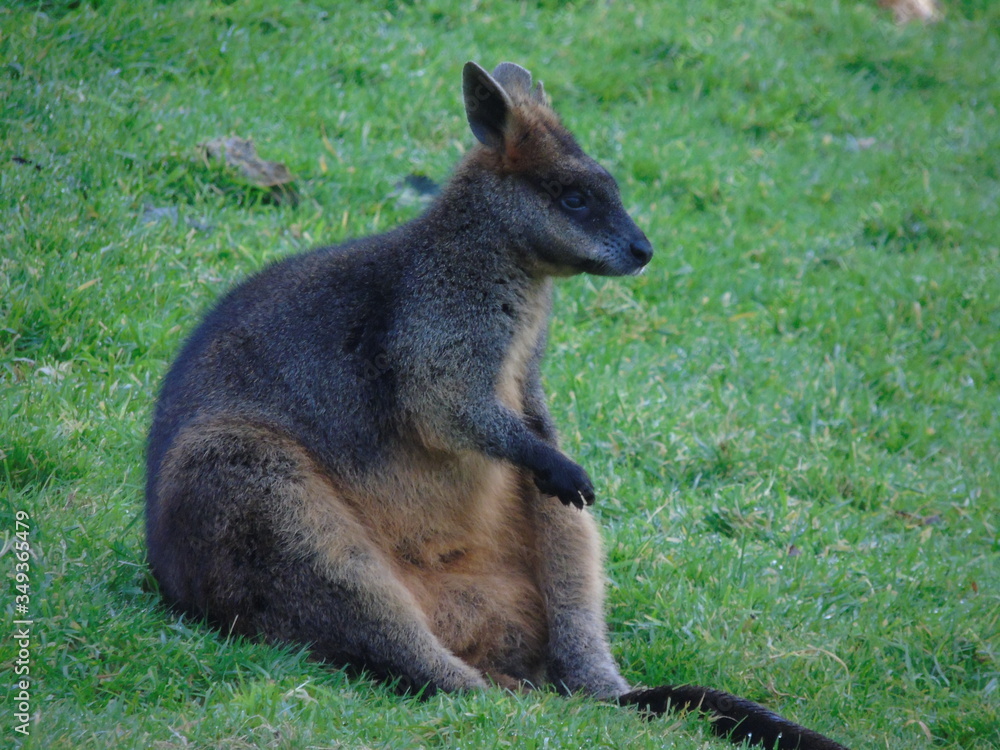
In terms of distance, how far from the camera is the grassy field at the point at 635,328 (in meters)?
4.10

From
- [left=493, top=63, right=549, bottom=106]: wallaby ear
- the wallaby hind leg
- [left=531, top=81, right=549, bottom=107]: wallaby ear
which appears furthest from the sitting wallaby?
[left=531, top=81, right=549, bottom=107]: wallaby ear

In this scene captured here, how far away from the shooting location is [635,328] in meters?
7.63

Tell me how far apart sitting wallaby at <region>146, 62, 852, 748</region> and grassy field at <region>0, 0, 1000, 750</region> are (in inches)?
9.4

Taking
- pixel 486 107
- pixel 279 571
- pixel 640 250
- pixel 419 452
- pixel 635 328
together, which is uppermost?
pixel 486 107

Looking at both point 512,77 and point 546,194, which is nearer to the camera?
point 546,194

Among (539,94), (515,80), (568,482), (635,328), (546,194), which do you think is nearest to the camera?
(568,482)

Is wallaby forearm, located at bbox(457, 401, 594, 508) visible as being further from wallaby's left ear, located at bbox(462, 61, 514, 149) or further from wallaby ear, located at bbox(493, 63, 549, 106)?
wallaby ear, located at bbox(493, 63, 549, 106)

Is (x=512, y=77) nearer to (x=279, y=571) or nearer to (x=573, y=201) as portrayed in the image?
(x=573, y=201)

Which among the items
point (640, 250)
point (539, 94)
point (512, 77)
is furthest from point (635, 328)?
point (640, 250)

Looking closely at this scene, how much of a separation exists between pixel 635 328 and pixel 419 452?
3340 millimetres

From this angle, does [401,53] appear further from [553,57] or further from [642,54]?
[642,54]

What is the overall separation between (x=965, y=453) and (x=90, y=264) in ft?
17.9

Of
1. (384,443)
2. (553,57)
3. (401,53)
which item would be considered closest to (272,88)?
(401,53)

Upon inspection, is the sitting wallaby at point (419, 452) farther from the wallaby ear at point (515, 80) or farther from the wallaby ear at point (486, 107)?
the wallaby ear at point (515, 80)
